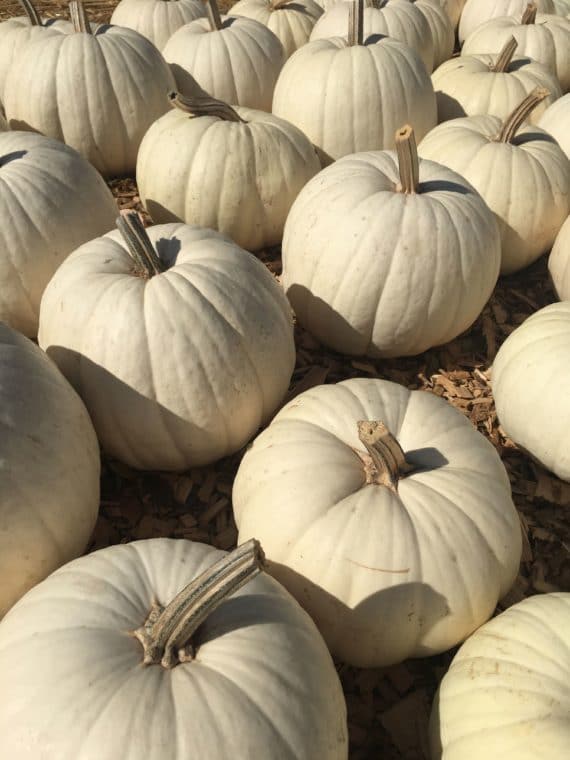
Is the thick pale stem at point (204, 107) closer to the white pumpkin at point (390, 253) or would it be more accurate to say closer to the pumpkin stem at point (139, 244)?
the white pumpkin at point (390, 253)

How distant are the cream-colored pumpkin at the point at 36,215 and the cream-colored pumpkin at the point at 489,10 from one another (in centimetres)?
405

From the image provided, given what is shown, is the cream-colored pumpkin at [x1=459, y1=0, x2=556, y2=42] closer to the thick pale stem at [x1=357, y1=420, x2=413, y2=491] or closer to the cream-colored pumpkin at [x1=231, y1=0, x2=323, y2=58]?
the cream-colored pumpkin at [x1=231, y1=0, x2=323, y2=58]

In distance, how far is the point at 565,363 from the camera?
246cm

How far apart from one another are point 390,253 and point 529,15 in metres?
3.12

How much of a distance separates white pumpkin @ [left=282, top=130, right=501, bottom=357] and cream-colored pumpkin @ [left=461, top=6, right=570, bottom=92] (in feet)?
7.74

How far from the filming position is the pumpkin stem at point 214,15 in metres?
4.19

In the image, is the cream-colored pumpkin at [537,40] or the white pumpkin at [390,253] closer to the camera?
the white pumpkin at [390,253]

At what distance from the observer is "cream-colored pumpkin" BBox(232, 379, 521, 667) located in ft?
6.12

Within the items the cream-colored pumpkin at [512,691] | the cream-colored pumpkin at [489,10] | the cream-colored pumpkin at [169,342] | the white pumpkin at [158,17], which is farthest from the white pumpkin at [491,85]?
A: the cream-colored pumpkin at [512,691]

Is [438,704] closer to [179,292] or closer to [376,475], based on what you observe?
[376,475]

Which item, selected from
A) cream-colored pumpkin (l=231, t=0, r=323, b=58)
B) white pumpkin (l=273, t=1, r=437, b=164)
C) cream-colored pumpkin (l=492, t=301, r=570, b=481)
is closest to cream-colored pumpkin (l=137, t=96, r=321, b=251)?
white pumpkin (l=273, t=1, r=437, b=164)

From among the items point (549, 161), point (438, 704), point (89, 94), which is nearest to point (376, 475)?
point (438, 704)

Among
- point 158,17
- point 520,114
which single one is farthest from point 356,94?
point 158,17

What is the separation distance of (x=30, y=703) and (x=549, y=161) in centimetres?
319
